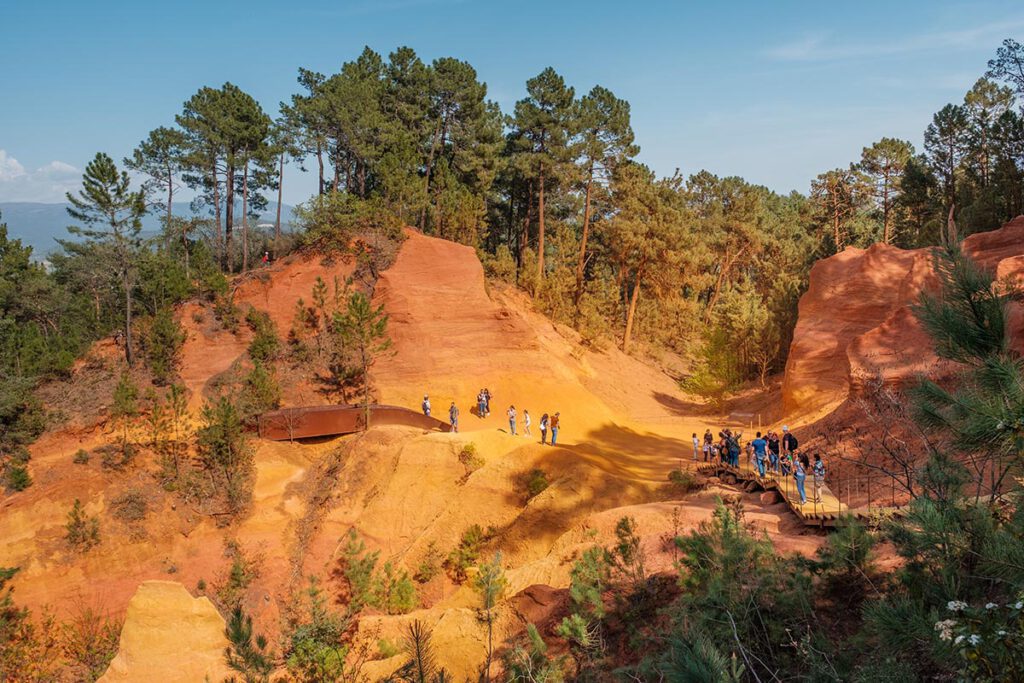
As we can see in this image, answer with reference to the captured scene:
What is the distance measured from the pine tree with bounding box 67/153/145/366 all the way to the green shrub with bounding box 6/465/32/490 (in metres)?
8.37

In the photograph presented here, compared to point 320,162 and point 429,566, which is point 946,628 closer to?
point 429,566

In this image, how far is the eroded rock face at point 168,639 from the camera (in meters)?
15.7

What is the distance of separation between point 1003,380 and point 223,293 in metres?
32.8

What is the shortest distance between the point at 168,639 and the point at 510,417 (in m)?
13.9

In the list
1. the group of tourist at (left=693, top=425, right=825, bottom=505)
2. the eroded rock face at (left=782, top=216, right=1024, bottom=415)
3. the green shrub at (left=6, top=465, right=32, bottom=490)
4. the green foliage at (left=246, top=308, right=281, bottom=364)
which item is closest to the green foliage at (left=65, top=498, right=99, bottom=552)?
the green shrub at (left=6, top=465, right=32, bottom=490)

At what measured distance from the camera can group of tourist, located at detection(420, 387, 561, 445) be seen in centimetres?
2514

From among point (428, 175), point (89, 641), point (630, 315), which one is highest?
point (428, 175)

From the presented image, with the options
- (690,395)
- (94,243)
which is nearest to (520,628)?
(94,243)

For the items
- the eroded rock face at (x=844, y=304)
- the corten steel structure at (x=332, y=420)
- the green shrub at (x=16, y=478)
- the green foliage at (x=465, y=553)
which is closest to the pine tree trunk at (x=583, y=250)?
the eroded rock face at (x=844, y=304)

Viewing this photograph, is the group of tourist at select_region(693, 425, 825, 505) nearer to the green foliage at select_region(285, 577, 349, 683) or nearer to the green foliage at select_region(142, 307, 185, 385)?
the green foliage at select_region(285, 577, 349, 683)

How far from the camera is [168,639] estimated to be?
669 inches

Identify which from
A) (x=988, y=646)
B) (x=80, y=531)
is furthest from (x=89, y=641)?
(x=988, y=646)

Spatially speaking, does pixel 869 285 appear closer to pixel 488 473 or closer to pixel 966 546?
pixel 488 473

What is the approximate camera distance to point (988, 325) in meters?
5.50
